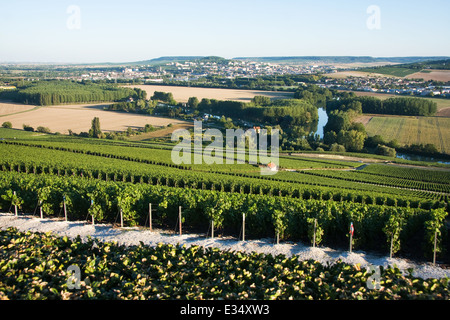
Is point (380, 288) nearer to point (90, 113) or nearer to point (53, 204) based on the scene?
point (53, 204)

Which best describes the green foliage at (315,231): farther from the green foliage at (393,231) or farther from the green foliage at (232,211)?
the green foliage at (393,231)

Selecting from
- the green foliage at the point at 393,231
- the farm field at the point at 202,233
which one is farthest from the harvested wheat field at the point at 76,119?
the green foliage at the point at 393,231

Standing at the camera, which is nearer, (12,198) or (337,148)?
(12,198)

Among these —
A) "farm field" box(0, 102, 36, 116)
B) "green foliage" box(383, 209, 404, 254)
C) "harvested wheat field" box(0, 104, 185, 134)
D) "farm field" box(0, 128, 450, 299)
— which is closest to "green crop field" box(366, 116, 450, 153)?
"farm field" box(0, 128, 450, 299)

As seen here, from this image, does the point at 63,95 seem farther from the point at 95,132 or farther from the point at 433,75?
the point at 433,75

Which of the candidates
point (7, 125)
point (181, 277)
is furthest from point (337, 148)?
point (7, 125)

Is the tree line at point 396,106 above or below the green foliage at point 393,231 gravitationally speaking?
above
